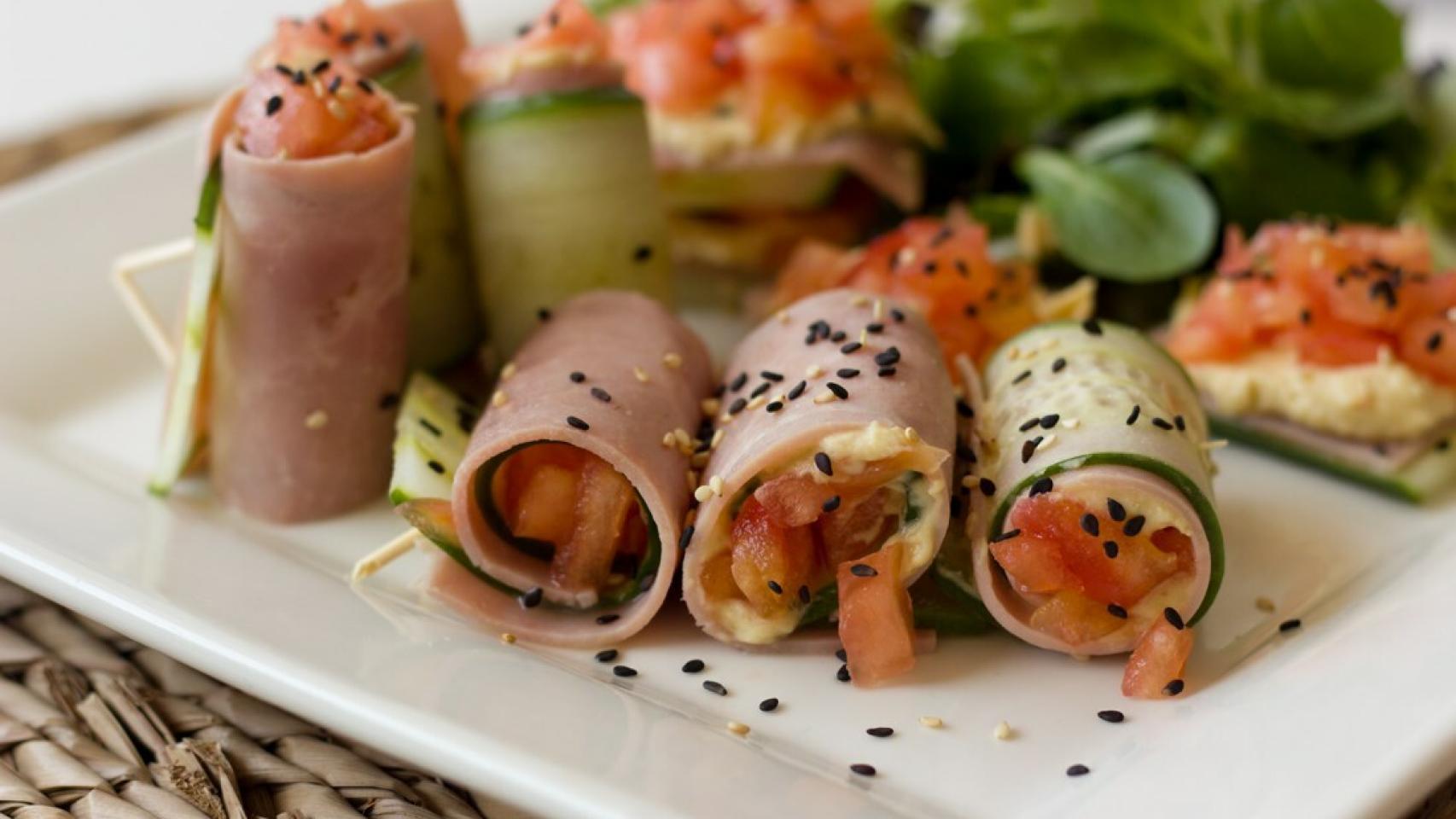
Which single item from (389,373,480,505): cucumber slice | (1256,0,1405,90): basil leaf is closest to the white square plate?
(389,373,480,505): cucumber slice

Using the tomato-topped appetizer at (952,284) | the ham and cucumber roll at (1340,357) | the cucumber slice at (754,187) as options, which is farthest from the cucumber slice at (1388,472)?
the cucumber slice at (754,187)

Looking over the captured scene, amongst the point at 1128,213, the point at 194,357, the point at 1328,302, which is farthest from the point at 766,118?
the point at 194,357

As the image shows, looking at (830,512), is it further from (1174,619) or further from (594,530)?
(1174,619)

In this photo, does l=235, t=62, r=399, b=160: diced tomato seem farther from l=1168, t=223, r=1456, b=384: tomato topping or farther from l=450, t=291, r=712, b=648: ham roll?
l=1168, t=223, r=1456, b=384: tomato topping

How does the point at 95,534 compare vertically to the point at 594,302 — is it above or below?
below

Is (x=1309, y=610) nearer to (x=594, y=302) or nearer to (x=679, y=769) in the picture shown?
(x=679, y=769)

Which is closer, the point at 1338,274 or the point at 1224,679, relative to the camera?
the point at 1224,679

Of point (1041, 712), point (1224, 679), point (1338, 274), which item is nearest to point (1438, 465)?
point (1338, 274)

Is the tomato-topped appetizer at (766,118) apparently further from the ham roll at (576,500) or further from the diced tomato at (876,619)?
the diced tomato at (876,619)
